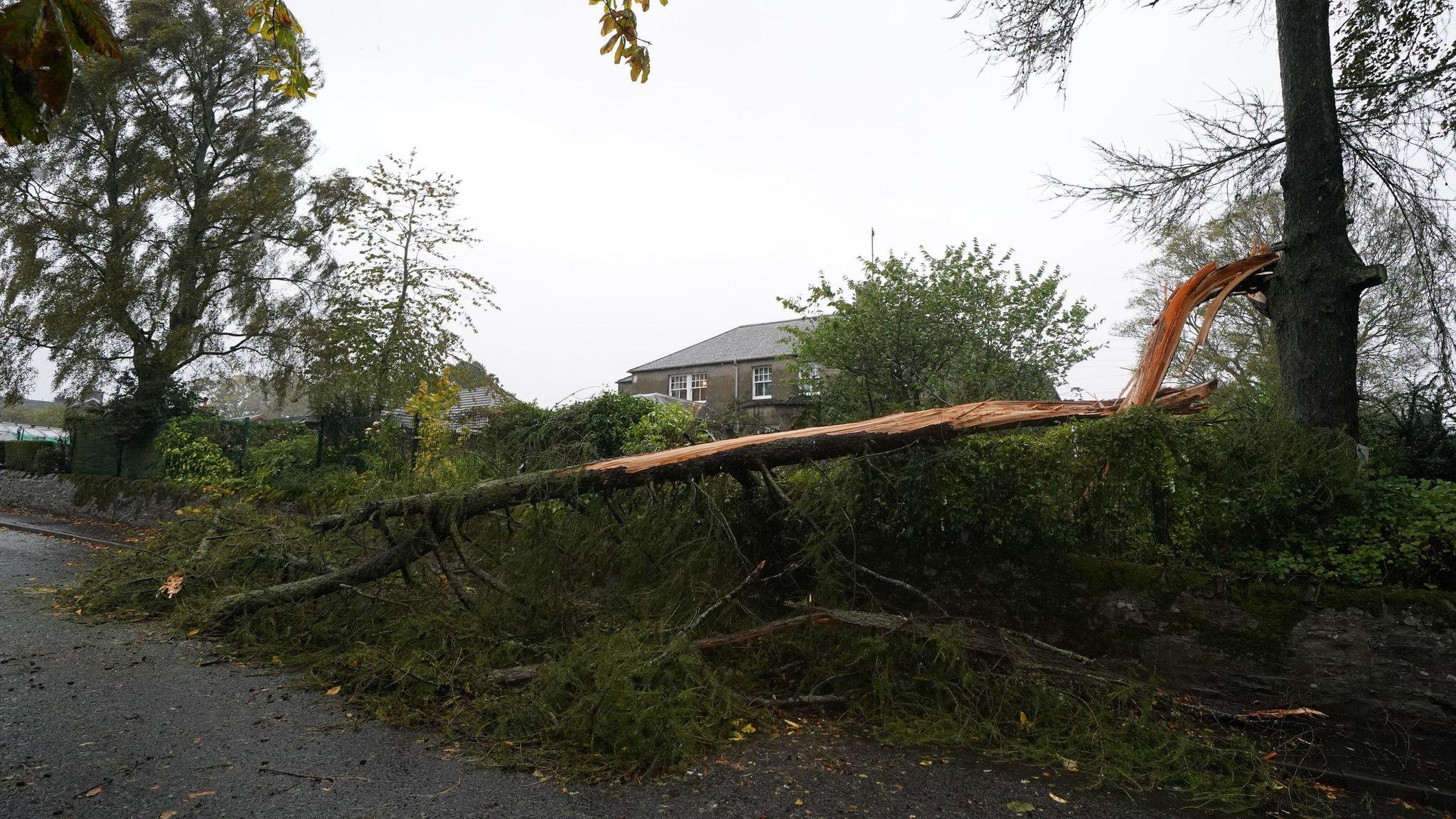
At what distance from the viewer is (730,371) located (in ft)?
111

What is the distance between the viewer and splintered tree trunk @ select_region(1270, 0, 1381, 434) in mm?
5129

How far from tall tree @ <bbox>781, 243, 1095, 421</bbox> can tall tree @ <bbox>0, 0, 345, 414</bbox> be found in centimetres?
1281

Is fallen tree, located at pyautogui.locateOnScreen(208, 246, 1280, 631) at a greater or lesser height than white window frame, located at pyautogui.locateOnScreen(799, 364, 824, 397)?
lesser

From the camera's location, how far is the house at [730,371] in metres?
32.0

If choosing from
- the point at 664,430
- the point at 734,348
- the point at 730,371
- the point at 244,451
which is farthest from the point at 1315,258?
the point at 734,348

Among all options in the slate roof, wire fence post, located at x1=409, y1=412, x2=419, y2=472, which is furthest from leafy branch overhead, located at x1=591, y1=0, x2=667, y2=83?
the slate roof

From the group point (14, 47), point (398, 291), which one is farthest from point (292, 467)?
point (14, 47)

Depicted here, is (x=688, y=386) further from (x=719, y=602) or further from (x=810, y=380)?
(x=719, y=602)

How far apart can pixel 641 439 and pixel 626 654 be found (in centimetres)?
616

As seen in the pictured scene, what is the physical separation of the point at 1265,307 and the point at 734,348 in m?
30.0

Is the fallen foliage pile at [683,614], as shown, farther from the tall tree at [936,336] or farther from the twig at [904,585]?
the tall tree at [936,336]

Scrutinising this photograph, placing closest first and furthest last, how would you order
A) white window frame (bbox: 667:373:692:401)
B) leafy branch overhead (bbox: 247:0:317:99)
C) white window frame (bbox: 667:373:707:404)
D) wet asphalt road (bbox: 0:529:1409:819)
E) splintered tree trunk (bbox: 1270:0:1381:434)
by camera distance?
wet asphalt road (bbox: 0:529:1409:819)
leafy branch overhead (bbox: 247:0:317:99)
splintered tree trunk (bbox: 1270:0:1381:434)
white window frame (bbox: 667:373:707:404)
white window frame (bbox: 667:373:692:401)

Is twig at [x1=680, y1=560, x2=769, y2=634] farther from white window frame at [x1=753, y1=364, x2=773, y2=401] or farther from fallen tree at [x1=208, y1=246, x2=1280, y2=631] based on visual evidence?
white window frame at [x1=753, y1=364, x2=773, y2=401]

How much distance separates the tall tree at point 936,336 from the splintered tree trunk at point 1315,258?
382 inches
